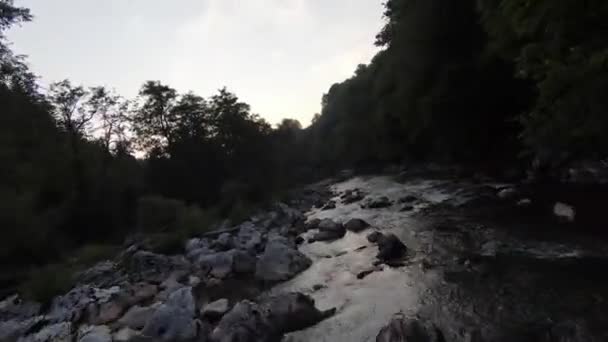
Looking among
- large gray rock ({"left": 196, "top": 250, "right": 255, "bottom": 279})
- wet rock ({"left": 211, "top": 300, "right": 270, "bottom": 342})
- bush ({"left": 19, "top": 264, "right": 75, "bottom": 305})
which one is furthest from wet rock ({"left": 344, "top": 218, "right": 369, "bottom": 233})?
bush ({"left": 19, "top": 264, "right": 75, "bottom": 305})

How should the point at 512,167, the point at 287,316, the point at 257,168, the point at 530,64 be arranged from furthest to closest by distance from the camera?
1. the point at 257,168
2. the point at 512,167
3. the point at 530,64
4. the point at 287,316

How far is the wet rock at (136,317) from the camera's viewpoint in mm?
6770

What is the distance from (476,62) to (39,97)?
2141 centimetres

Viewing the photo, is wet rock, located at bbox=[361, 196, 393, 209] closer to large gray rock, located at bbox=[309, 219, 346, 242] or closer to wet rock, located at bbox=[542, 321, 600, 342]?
large gray rock, located at bbox=[309, 219, 346, 242]

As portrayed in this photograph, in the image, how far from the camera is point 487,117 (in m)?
20.3

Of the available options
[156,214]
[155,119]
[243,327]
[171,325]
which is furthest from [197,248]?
[155,119]

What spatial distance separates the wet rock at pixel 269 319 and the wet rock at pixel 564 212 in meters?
6.25

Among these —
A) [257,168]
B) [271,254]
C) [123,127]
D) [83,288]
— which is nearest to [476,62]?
[271,254]

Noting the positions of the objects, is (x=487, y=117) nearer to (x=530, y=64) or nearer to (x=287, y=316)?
(x=530, y=64)

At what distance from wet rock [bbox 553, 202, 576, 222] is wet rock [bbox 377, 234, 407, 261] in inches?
148

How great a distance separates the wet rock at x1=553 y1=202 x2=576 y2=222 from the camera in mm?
8625

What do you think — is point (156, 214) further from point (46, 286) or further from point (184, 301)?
point (184, 301)

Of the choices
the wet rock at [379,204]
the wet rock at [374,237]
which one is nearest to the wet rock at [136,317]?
the wet rock at [374,237]

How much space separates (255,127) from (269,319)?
79.5ft
